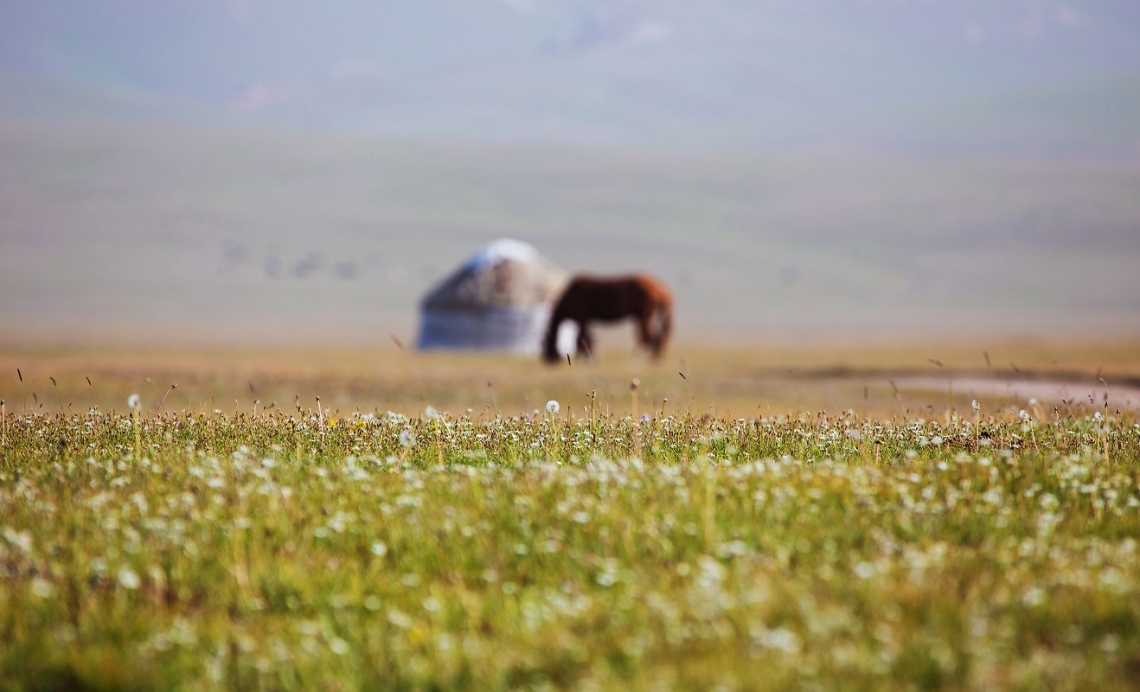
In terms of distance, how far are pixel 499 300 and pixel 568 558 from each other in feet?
154

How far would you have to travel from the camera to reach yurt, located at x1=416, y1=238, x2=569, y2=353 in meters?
53.8

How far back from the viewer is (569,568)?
22.3ft

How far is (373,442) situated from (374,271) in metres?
162

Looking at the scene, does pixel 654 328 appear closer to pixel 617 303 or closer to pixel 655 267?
pixel 617 303

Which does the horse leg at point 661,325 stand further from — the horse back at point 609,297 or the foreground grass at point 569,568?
the foreground grass at point 569,568

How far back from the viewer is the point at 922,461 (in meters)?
9.41

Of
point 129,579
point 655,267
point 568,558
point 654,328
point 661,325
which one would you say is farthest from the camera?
point 655,267

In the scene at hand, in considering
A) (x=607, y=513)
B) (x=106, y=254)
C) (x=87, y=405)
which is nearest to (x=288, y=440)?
(x=607, y=513)

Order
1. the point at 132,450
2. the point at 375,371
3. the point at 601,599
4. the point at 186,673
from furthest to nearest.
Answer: the point at 375,371
the point at 132,450
the point at 601,599
the point at 186,673

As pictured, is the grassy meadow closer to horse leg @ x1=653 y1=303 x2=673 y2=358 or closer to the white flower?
the white flower

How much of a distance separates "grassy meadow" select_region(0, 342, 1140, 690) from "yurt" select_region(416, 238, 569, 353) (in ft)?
139

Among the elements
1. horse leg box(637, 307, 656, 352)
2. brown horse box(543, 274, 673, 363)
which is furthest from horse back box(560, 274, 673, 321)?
horse leg box(637, 307, 656, 352)

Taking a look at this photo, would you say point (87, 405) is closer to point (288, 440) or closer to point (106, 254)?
point (288, 440)

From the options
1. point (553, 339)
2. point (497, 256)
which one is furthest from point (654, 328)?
point (497, 256)
